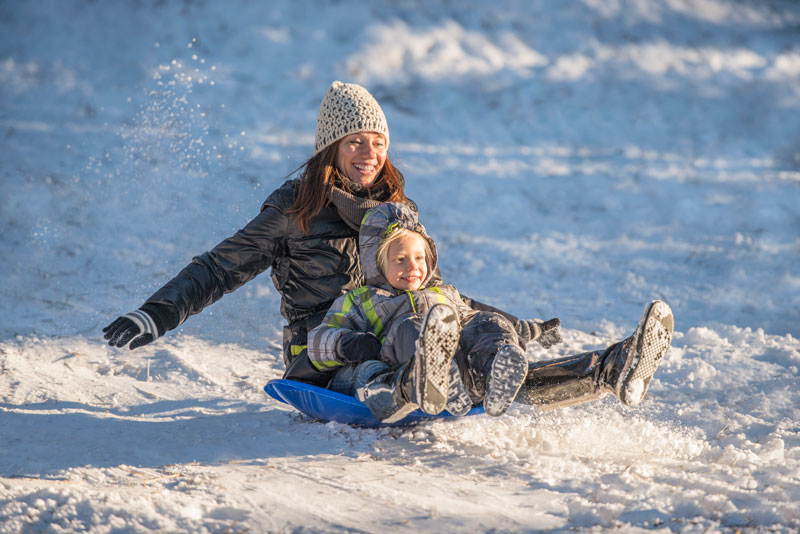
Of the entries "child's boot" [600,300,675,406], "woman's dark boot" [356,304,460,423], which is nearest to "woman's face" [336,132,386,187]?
"woman's dark boot" [356,304,460,423]

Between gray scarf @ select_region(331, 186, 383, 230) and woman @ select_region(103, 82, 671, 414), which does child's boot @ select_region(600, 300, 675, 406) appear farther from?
gray scarf @ select_region(331, 186, 383, 230)

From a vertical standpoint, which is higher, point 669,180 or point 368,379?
point 669,180

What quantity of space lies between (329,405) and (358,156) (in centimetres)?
109

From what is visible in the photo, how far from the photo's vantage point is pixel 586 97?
749cm

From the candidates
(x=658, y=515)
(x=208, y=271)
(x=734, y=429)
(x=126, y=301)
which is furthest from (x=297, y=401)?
(x=126, y=301)

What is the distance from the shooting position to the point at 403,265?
8.30ft

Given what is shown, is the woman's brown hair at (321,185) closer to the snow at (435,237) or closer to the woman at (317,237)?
the woman at (317,237)

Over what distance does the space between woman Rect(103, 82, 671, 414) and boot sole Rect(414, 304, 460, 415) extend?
2.70 ft

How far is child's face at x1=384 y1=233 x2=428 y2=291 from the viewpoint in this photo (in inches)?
99.4

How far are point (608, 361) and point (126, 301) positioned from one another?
3.13 m

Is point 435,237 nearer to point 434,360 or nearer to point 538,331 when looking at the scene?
point 538,331

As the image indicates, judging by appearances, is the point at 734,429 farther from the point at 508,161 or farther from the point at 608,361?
the point at 508,161

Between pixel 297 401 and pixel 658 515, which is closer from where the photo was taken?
pixel 658 515

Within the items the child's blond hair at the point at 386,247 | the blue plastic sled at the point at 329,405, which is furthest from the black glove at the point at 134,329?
the child's blond hair at the point at 386,247
